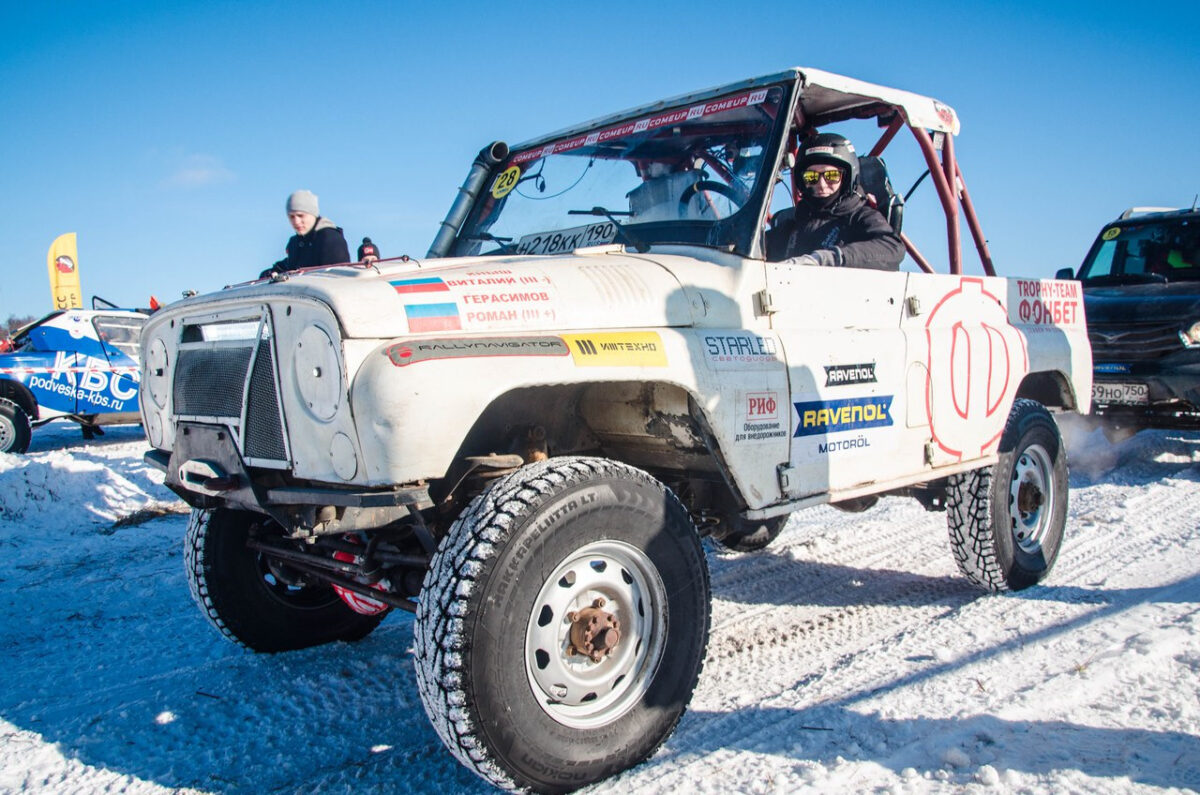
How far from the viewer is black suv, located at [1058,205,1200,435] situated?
24.4 ft

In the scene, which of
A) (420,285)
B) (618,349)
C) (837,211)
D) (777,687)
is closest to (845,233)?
(837,211)

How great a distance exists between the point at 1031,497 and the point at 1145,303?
185 inches

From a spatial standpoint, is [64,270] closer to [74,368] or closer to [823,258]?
[74,368]

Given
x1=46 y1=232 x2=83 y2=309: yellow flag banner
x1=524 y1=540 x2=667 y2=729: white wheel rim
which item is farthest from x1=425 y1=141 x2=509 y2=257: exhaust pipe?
x1=46 y1=232 x2=83 y2=309: yellow flag banner

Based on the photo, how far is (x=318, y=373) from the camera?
2.22 metres

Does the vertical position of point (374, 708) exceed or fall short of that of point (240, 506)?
it falls short

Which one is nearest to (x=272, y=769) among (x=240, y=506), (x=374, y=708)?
(x=374, y=708)

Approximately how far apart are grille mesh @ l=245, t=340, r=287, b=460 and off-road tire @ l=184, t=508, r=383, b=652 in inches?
40.1

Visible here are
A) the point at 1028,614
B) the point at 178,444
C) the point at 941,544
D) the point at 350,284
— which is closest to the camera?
the point at 350,284

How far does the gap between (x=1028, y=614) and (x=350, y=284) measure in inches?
138

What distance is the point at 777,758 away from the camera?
8.45ft

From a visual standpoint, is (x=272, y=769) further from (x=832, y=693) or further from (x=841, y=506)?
(x=841, y=506)

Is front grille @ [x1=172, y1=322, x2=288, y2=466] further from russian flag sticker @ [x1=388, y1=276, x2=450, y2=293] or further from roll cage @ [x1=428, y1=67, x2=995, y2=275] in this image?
roll cage @ [x1=428, y1=67, x2=995, y2=275]

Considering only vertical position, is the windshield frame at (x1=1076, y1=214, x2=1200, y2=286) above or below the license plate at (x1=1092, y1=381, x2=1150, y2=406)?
above
